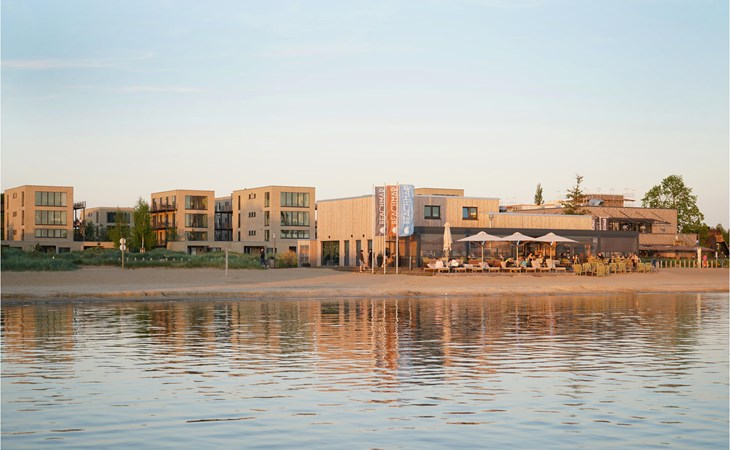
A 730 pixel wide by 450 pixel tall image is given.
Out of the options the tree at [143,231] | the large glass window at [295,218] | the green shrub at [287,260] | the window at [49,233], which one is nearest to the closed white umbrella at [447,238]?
the green shrub at [287,260]

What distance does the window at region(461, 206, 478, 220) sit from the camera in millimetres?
69375

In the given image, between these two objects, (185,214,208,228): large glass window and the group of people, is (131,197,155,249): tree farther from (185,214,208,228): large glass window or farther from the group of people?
the group of people

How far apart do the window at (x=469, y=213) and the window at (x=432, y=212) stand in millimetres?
2113

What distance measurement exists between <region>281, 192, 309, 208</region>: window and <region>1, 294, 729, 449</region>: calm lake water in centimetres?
9356

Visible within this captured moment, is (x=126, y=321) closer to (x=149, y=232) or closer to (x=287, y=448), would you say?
(x=287, y=448)

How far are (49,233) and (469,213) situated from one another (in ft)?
250

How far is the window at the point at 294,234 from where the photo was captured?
12081cm

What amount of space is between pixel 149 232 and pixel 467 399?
372 ft

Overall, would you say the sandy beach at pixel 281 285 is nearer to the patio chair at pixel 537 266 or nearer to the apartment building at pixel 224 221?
the patio chair at pixel 537 266

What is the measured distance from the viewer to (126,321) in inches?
1052

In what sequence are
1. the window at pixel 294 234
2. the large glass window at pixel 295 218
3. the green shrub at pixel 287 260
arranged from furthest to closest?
1. the large glass window at pixel 295 218
2. the window at pixel 294 234
3. the green shrub at pixel 287 260

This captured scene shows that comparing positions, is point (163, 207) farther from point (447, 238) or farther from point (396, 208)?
point (447, 238)

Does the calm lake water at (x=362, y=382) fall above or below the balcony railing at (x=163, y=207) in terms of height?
below

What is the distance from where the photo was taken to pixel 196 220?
430 ft
